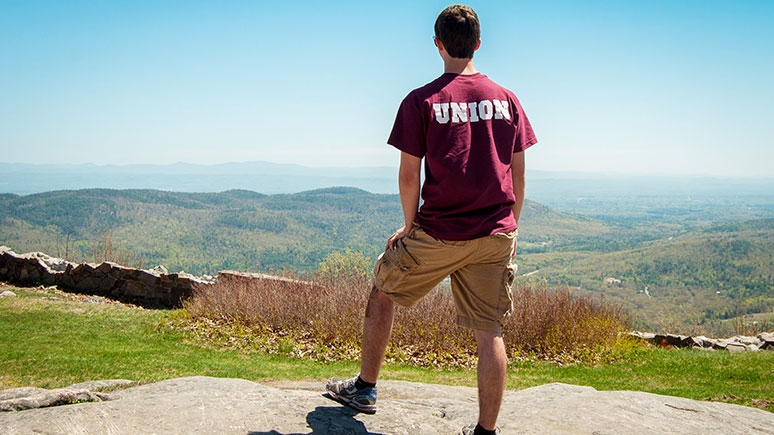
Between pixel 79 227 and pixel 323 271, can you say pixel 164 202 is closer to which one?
pixel 79 227

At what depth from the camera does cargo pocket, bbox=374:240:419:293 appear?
10.4 ft

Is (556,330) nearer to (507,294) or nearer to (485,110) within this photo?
(507,294)

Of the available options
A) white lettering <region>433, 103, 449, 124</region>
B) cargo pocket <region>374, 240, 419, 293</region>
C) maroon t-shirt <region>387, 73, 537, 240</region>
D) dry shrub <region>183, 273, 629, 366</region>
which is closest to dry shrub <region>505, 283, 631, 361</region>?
dry shrub <region>183, 273, 629, 366</region>

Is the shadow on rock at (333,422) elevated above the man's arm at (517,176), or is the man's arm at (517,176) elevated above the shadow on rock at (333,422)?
the man's arm at (517,176)

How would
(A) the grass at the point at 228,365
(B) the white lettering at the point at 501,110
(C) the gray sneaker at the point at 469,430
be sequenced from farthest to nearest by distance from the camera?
(A) the grass at the point at 228,365 → (C) the gray sneaker at the point at 469,430 → (B) the white lettering at the point at 501,110

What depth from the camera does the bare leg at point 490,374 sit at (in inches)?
121

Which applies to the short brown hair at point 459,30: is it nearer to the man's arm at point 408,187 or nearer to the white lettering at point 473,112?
the white lettering at point 473,112

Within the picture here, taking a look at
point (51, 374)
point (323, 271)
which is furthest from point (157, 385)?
A: point (323, 271)

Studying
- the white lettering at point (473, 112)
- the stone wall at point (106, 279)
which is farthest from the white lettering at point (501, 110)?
the stone wall at point (106, 279)

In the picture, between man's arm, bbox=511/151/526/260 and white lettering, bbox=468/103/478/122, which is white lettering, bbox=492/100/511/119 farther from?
man's arm, bbox=511/151/526/260

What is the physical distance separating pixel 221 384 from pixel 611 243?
15493cm

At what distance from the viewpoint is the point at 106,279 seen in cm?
1430

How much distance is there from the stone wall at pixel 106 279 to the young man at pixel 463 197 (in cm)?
1115

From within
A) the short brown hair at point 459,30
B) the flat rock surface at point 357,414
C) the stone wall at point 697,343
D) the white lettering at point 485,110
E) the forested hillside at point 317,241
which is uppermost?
the short brown hair at point 459,30
